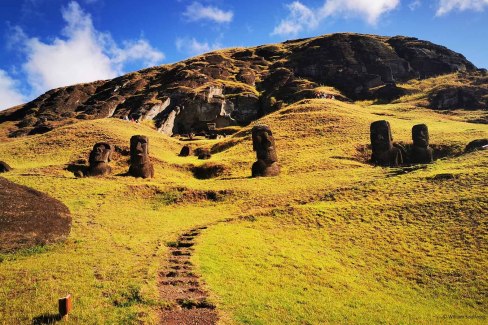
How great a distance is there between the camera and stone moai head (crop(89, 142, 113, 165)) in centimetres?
4072

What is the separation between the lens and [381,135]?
42.5m

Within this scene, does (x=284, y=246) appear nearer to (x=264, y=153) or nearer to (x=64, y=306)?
(x=64, y=306)

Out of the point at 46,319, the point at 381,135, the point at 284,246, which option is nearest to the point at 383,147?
the point at 381,135

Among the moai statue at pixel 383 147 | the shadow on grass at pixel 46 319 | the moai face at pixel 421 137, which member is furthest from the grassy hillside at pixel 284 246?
the moai face at pixel 421 137

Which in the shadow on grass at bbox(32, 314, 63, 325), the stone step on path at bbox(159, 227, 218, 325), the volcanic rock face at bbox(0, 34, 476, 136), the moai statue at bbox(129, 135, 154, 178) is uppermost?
the volcanic rock face at bbox(0, 34, 476, 136)

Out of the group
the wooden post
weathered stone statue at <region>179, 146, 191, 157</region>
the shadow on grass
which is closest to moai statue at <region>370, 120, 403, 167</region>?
weathered stone statue at <region>179, 146, 191, 157</region>

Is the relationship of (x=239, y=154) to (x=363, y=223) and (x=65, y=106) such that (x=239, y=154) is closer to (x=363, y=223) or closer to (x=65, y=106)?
(x=363, y=223)

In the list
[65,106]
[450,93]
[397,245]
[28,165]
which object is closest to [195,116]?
[65,106]

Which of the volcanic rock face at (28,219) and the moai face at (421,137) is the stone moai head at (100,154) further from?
the moai face at (421,137)

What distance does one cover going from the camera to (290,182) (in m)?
35.9

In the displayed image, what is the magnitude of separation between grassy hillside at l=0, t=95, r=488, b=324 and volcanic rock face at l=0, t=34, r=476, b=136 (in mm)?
52198

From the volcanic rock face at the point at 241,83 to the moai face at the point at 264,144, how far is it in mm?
50907

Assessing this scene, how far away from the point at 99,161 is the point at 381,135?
2878 cm

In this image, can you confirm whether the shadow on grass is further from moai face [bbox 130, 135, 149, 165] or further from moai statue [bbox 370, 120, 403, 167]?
moai statue [bbox 370, 120, 403, 167]
